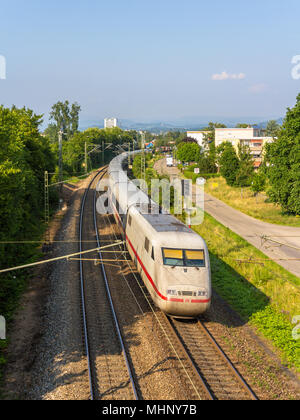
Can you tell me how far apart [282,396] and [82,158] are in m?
77.3

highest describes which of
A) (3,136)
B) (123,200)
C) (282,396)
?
(3,136)

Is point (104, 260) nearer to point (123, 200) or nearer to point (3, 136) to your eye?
point (123, 200)

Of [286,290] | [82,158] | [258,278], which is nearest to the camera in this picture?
[286,290]

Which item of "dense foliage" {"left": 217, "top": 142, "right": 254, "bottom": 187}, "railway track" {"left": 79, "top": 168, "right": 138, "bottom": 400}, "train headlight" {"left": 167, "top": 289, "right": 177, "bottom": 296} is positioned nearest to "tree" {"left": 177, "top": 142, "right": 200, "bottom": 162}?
"dense foliage" {"left": 217, "top": 142, "right": 254, "bottom": 187}

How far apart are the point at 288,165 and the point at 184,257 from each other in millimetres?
30370

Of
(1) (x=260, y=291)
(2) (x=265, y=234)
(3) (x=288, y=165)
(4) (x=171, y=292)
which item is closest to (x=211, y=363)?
(4) (x=171, y=292)

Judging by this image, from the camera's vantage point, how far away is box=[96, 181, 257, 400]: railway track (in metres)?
12.0

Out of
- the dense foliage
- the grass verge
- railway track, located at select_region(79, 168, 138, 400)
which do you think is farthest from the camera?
the dense foliage

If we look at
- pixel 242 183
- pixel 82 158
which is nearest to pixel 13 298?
pixel 242 183

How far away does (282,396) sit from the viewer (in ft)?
39.7

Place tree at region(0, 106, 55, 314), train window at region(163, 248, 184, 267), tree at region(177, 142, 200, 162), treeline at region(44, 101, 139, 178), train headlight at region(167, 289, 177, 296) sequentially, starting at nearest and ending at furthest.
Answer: train headlight at region(167, 289, 177, 296) < train window at region(163, 248, 184, 267) < tree at region(0, 106, 55, 314) < treeline at region(44, 101, 139, 178) < tree at region(177, 142, 200, 162)

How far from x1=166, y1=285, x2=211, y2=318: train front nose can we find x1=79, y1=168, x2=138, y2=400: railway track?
261 cm

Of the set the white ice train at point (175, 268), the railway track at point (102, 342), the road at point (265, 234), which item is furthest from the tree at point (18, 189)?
the road at point (265, 234)

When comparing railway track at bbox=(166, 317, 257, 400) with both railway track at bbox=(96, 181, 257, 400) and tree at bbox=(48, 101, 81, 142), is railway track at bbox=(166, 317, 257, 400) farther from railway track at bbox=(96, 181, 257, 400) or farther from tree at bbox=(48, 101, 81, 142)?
tree at bbox=(48, 101, 81, 142)
